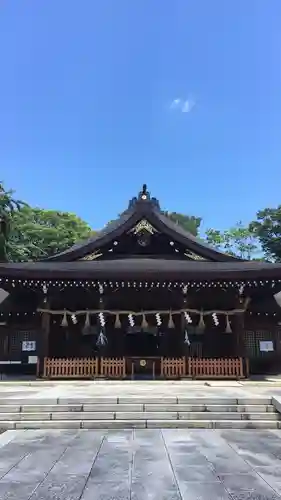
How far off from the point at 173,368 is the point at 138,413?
6.56 metres

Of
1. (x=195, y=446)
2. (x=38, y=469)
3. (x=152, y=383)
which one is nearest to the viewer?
(x=38, y=469)

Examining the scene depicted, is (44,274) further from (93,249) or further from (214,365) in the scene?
(214,365)

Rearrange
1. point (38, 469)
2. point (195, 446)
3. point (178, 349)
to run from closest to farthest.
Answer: point (38, 469) < point (195, 446) < point (178, 349)

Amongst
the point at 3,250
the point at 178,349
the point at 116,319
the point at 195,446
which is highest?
the point at 3,250

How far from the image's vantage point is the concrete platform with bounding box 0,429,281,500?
512 cm

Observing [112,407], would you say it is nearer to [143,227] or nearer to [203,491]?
[203,491]

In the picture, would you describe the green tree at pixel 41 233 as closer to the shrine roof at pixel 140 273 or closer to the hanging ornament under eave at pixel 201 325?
the shrine roof at pixel 140 273

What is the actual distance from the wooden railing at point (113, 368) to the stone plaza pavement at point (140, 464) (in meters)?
6.94

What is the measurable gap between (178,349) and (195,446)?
31.8 ft

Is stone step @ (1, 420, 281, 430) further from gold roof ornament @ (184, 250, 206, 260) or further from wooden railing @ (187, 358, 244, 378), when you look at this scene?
gold roof ornament @ (184, 250, 206, 260)

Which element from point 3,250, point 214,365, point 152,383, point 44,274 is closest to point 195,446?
point 152,383

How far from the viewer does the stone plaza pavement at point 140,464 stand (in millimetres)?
5129

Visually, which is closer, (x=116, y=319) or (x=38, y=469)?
(x=38, y=469)

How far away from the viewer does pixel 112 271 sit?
15438 millimetres
